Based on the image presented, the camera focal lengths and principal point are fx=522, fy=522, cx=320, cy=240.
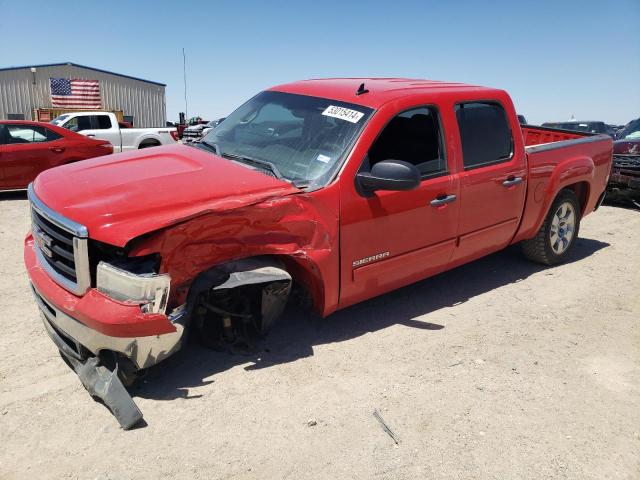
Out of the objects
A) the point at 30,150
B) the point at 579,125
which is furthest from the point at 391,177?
the point at 579,125

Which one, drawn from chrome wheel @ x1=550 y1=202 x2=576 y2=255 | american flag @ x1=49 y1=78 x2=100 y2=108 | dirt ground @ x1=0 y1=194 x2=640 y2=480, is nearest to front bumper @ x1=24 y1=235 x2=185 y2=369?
dirt ground @ x1=0 y1=194 x2=640 y2=480

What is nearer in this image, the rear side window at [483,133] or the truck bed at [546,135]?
the rear side window at [483,133]

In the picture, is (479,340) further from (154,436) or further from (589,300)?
(154,436)

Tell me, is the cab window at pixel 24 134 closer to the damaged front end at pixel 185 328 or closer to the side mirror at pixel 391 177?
the damaged front end at pixel 185 328

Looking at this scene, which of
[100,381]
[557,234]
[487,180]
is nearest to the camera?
[100,381]

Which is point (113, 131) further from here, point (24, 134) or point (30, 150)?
point (30, 150)

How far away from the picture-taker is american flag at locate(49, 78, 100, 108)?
31344 mm

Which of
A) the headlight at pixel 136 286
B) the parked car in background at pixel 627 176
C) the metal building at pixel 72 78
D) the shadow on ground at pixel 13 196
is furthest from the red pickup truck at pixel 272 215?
the metal building at pixel 72 78

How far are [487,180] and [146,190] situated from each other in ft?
9.28

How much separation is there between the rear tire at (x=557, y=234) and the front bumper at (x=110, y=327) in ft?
13.5

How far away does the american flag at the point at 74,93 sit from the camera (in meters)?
31.3

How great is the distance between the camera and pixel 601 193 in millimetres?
6180

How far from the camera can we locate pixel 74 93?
31703mm

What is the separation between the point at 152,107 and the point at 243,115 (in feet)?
110
